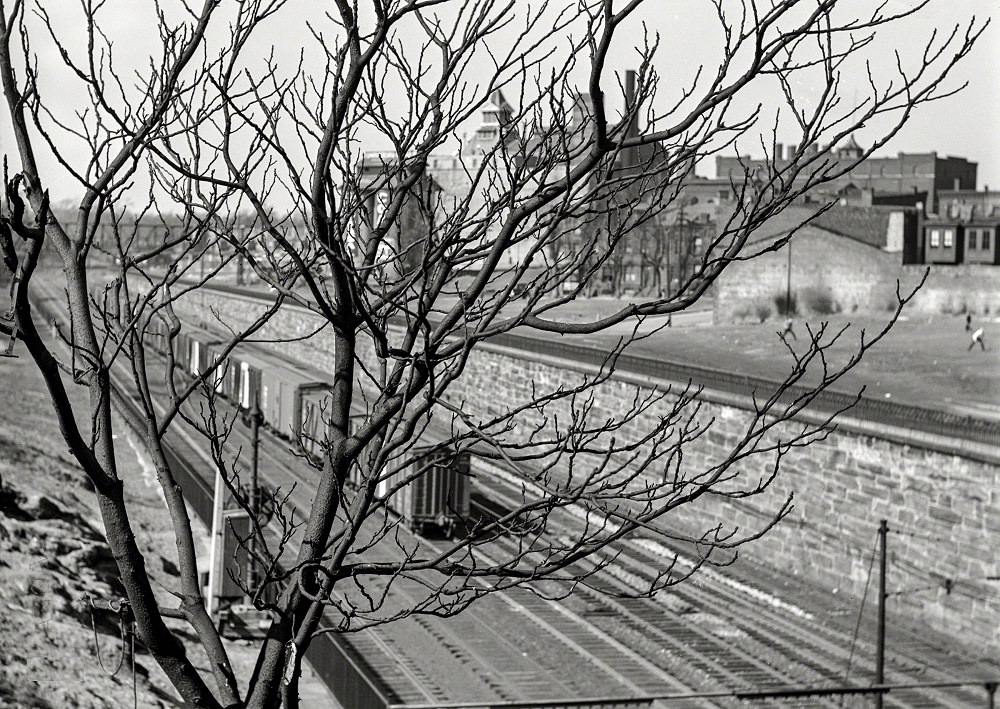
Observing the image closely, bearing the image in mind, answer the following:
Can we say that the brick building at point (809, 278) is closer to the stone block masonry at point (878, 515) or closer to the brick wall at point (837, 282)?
the brick wall at point (837, 282)

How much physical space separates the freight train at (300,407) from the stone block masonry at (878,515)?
499 cm

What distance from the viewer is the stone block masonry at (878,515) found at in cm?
1819

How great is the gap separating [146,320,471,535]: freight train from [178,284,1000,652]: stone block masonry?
499cm

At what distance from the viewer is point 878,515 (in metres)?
20.1

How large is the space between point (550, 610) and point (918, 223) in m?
34.5

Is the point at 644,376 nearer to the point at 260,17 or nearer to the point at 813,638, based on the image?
the point at 813,638

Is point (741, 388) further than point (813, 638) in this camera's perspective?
Yes

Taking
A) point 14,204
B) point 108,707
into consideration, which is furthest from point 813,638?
point 14,204

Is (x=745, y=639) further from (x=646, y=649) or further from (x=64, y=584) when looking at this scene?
(x=64, y=584)

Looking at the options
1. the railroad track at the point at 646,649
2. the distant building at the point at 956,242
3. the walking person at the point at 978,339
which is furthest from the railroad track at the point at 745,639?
the distant building at the point at 956,242

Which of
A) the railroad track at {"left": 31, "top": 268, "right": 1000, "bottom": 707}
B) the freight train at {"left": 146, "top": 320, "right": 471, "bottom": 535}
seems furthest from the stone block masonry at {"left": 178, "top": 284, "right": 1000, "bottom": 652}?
the freight train at {"left": 146, "top": 320, "right": 471, "bottom": 535}

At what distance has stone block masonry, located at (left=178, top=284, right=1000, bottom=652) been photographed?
18188 millimetres

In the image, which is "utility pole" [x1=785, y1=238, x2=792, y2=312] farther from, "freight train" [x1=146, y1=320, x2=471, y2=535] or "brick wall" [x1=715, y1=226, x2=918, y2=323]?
"freight train" [x1=146, y1=320, x2=471, y2=535]

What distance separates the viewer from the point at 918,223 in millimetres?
48719
